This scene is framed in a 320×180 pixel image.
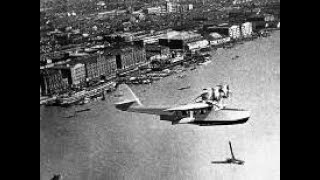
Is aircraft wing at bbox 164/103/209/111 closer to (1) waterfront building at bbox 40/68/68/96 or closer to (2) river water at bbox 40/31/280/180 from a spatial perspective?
(2) river water at bbox 40/31/280/180

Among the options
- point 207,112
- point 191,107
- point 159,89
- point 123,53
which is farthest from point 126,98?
point 207,112

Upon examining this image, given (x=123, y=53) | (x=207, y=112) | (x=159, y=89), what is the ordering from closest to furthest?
1. (x=207, y=112)
2. (x=159, y=89)
3. (x=123, y=53)

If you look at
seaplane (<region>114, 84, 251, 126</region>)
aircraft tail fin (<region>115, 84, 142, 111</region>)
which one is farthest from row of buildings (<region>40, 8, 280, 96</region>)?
seaplane (<region>114, 84, 251, 126</region>)

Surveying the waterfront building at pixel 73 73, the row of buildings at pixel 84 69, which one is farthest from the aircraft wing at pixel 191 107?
the waterfront building at pixel 73 73

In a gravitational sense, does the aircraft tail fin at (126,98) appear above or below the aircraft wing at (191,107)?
above

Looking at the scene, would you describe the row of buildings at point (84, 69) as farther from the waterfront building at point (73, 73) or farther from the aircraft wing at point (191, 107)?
the aircraft wing at point (191, 107)

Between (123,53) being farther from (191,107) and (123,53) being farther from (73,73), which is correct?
(191,107)
